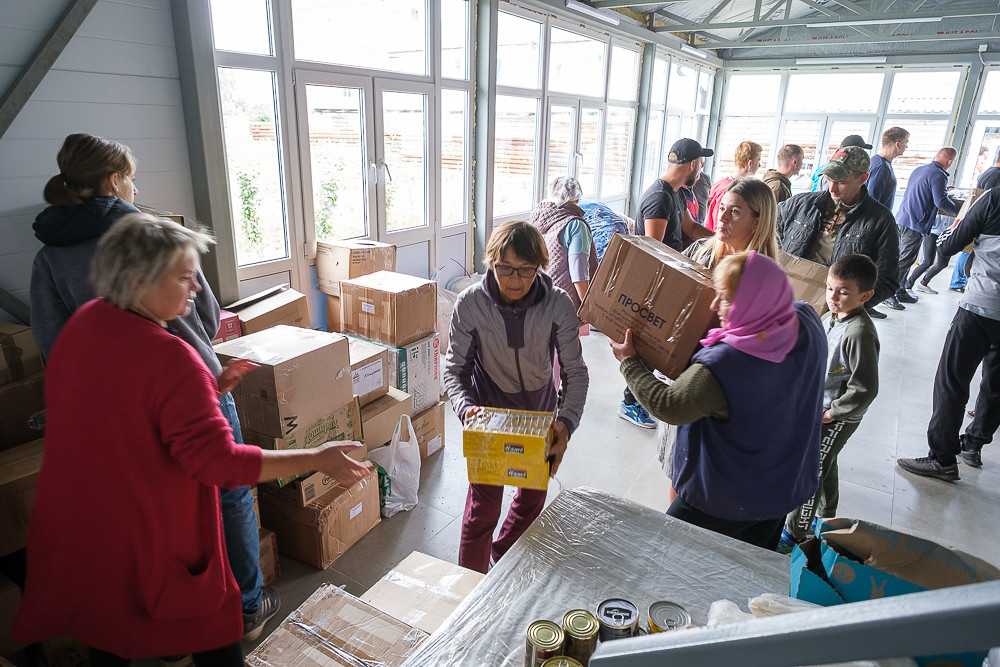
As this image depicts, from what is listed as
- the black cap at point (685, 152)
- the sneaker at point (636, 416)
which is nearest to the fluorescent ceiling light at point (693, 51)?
the black cap at point (685, 152)

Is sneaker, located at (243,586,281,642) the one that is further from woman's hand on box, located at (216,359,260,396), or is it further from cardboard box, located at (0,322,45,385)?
cardboard box, located at (0,322,45,385)

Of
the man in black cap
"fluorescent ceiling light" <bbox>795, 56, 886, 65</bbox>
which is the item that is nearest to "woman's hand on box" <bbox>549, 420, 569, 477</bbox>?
the man in black cap

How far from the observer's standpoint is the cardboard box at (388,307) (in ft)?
9.87

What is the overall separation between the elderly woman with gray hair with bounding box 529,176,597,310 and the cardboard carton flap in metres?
1.99

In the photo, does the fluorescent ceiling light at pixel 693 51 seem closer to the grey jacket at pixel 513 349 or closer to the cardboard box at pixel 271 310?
the cardboard box at pixel 271 310

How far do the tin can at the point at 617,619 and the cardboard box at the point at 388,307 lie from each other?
211 cm

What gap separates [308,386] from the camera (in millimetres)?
2254

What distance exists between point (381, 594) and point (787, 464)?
1.15 m

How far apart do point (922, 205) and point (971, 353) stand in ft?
13.2

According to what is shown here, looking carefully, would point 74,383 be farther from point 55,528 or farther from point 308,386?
point 308,386

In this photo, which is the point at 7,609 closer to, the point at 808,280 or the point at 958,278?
the point at 808,280

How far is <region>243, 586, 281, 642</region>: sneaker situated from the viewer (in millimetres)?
2066

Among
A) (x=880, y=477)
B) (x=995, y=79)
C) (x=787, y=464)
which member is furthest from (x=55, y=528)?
(x=995, y=79)

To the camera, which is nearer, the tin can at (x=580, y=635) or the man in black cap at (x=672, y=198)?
the tin can at (x=580, y=635)
